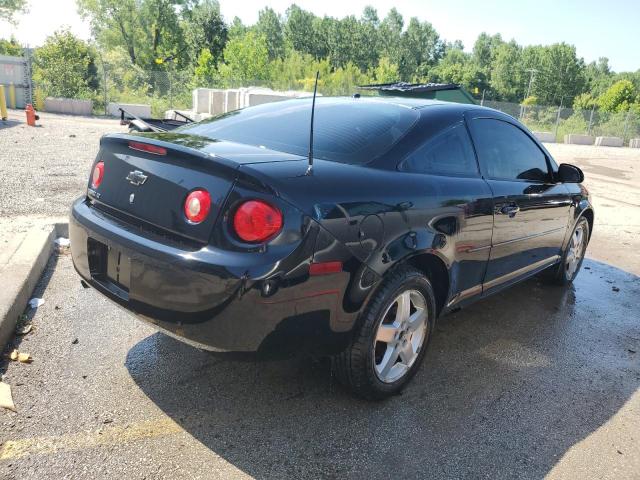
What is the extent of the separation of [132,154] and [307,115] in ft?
3.70

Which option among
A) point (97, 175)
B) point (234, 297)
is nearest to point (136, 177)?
point (97, 175)

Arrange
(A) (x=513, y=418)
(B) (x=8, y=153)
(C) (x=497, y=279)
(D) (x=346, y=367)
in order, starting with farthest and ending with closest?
(B) (x=8, y=153), (C) (x=497, y=279), (A) (x=513, y=418), (D) (x=346, y=367)

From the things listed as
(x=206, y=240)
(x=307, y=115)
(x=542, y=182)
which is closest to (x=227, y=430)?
(x=206, y=240)

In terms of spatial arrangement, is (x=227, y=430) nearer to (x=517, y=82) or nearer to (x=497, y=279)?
(x=497, y=279)

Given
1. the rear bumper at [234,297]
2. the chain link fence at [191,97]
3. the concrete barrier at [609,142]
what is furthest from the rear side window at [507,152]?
the concrete barrier at [609,142]

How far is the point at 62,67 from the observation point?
26469 millimetres

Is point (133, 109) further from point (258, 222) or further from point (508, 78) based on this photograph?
point (508, 78)

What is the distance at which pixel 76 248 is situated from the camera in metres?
2.79

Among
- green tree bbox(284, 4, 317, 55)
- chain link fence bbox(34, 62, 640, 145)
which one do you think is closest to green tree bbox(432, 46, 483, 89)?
green tree bbox(284, 4, 317, 55)

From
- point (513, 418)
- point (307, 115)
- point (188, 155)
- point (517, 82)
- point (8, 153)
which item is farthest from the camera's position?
point (517, 82)

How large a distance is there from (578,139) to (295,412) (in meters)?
38.9

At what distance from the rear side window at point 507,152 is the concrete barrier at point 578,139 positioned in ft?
117

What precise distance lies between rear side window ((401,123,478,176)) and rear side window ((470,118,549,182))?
149mm

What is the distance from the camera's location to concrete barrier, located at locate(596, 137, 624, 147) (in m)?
36.7
